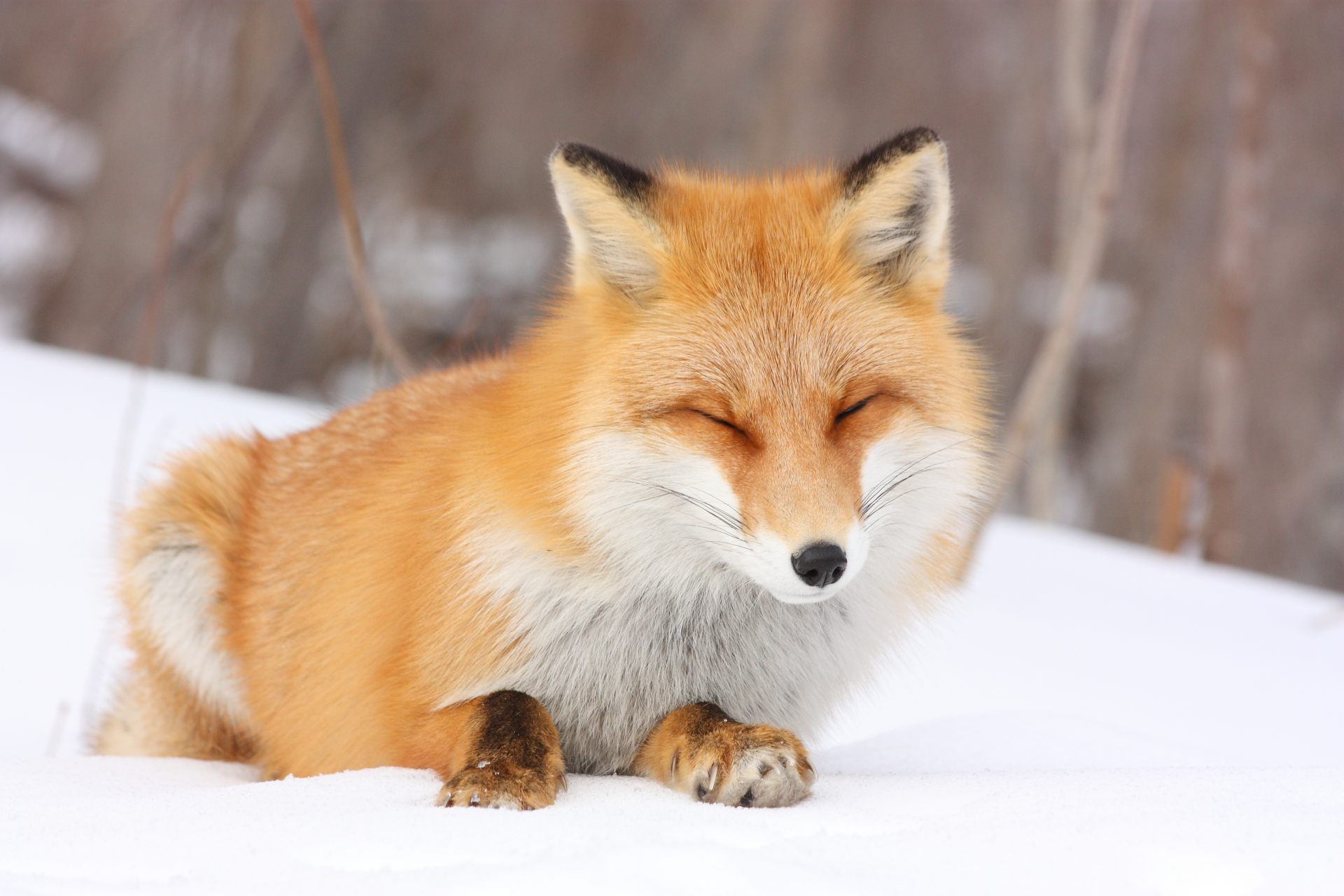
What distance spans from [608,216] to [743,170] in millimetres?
7079

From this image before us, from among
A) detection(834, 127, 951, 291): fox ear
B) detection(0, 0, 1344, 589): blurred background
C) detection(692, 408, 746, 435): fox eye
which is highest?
detection(0, 0, 1344, 589): blurred background

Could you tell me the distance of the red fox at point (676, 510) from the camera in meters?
2.59

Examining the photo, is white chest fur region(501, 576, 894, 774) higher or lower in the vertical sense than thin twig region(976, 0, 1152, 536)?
lower

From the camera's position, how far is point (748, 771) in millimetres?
2443

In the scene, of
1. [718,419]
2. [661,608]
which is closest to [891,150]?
[718,419]

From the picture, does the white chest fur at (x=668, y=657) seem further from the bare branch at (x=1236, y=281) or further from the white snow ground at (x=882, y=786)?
the bare branch at (x=1236, y=281)

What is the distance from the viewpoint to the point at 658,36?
61.2 ft

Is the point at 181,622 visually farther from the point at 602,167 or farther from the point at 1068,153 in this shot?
the point at 1068,153

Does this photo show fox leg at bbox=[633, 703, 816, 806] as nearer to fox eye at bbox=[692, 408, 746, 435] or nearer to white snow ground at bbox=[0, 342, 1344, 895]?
white snow ground at bbox=[0, 342, 1344, 895]

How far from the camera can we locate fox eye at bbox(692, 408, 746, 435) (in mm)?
2666

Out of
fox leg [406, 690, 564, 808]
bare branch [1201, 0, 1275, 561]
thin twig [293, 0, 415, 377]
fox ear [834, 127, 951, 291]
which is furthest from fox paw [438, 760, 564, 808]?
→ bare branch [1201, 0, 1275, 561]

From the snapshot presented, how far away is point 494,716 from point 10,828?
0.92m

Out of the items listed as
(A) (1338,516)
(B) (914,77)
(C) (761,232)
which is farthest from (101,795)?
(B) (914,77)

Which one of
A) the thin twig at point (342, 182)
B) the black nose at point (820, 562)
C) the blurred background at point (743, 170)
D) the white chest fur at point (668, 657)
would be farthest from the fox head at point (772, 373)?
the blurred background at point (743, 170)
